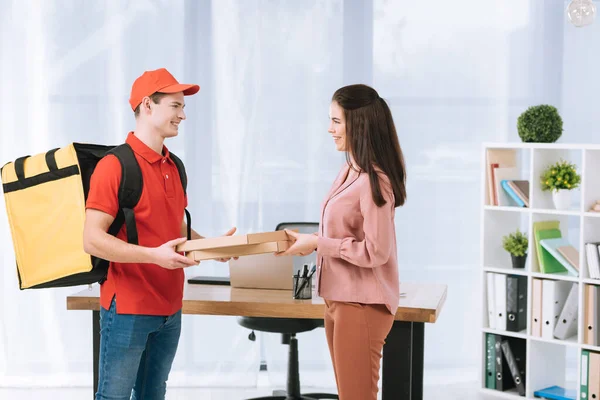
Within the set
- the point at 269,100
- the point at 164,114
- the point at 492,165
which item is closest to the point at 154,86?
the point at 164,114

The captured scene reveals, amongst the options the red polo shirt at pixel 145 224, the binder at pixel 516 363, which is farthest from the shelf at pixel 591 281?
the red polo shirt at pixel 145 224

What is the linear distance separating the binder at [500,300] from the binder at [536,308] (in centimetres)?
16

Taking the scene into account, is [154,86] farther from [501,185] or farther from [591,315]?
[591,315]

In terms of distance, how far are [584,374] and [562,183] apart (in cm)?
102

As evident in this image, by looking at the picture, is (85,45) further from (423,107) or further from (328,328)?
(328,328)

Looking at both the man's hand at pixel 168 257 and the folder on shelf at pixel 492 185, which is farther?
the folder on shelf at pixel 492 185

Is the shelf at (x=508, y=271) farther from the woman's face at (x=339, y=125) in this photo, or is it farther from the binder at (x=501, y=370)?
the woman's face at (x=339, y=125)

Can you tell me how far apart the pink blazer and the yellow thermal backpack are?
668mm

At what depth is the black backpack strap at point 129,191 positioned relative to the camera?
2.44 m

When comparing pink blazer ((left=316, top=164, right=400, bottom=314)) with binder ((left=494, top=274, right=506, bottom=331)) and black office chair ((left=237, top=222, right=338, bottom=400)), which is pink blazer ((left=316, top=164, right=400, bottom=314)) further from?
binder ((left=494, top=274, right=506, bottom=331))

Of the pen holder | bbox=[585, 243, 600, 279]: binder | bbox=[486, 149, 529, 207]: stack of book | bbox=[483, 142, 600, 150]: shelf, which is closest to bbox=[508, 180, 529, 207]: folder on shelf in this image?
bbox=[486, 149, 529, 207]: stack of book

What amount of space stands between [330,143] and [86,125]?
1.52 meters

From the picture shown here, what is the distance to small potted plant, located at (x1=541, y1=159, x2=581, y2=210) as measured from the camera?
13.9 ft

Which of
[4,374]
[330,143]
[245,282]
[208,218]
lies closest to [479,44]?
[330,143]
